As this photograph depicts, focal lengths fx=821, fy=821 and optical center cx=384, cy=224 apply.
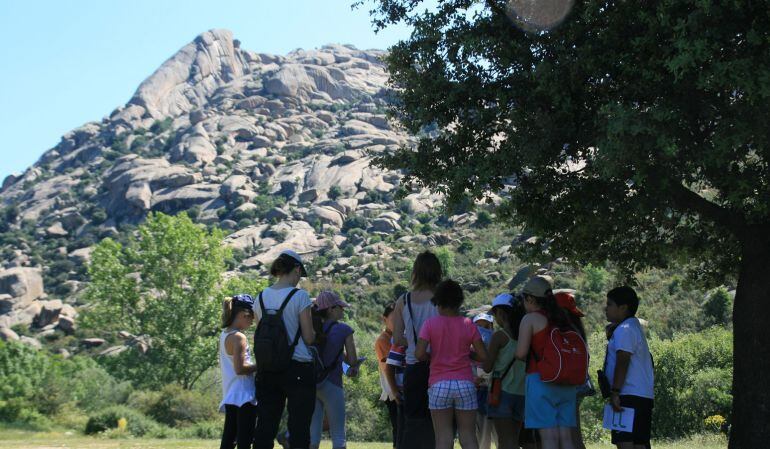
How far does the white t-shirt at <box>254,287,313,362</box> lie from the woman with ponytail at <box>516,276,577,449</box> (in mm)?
1818

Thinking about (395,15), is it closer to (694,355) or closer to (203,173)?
(694,355)

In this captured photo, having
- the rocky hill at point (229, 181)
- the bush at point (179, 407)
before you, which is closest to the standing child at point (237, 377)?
the bush at point (179, 407)

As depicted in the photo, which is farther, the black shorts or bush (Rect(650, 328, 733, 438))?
bush (Rect(650, 328, 733, 438))

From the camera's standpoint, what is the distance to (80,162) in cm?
15688

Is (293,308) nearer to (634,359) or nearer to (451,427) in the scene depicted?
(451,427)

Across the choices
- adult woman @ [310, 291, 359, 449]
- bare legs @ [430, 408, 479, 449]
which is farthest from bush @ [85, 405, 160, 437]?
bare legs @ [430, 408, 479, 449]

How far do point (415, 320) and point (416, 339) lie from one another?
0.16 m

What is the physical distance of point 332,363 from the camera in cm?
831

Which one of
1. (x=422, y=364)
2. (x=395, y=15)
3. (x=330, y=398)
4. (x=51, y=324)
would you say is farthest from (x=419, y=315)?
(x=51, y=324)

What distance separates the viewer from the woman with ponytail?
6676mm

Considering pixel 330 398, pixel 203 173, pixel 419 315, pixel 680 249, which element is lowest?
pixel 330 398

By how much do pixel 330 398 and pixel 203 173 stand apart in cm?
12458

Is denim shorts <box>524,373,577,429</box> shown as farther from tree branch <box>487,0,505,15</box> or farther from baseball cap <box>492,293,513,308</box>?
tree branch <box>487,0,505,15</box>

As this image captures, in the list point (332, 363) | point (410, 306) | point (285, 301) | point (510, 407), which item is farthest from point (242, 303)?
point (510, 407)
